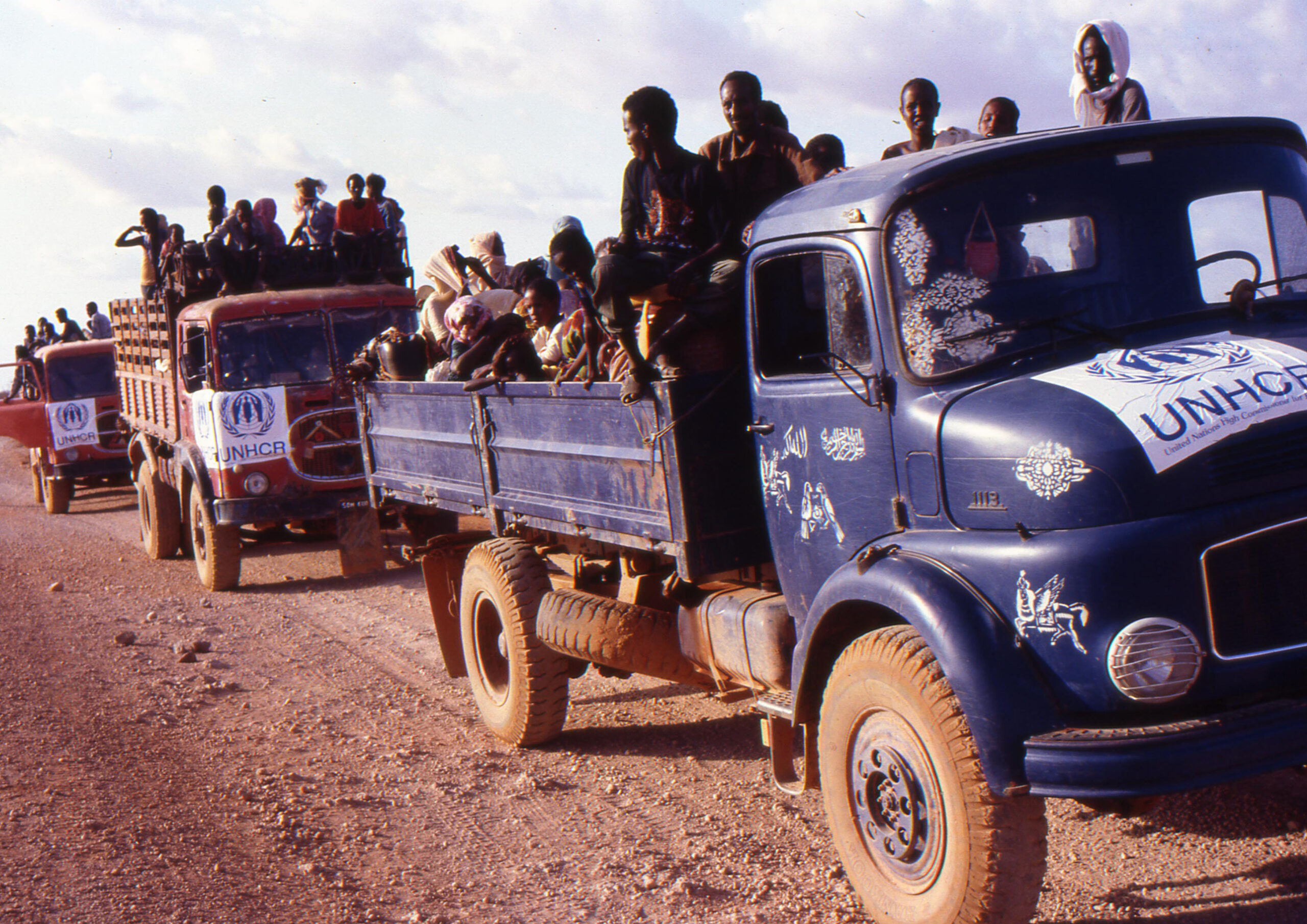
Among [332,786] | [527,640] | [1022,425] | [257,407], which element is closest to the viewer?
[1022,425]

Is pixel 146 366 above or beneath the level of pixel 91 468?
above

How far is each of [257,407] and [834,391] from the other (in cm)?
757

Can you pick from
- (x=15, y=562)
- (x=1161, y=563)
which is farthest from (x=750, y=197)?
(x=15, y=562)

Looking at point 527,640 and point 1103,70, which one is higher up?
point 1103,70

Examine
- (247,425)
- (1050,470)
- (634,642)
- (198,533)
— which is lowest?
(634,642)

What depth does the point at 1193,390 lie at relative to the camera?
10.6 ft

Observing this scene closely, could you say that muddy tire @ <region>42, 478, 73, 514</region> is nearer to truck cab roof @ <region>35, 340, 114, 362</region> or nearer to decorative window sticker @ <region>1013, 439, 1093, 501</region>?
truck cab roof @ <region>35, 340, 114, 362</region>

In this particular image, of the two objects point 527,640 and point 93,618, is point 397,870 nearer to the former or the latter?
point 527,640

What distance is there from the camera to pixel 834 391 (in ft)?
13.3

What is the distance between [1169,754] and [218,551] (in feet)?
29.9

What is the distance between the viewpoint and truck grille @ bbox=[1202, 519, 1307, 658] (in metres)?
3.16

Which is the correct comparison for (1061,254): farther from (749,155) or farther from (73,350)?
(73,350)

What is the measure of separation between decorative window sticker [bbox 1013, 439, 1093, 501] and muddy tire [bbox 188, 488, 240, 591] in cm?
869

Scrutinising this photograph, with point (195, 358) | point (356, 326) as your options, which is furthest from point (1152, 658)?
point (195, 358)
